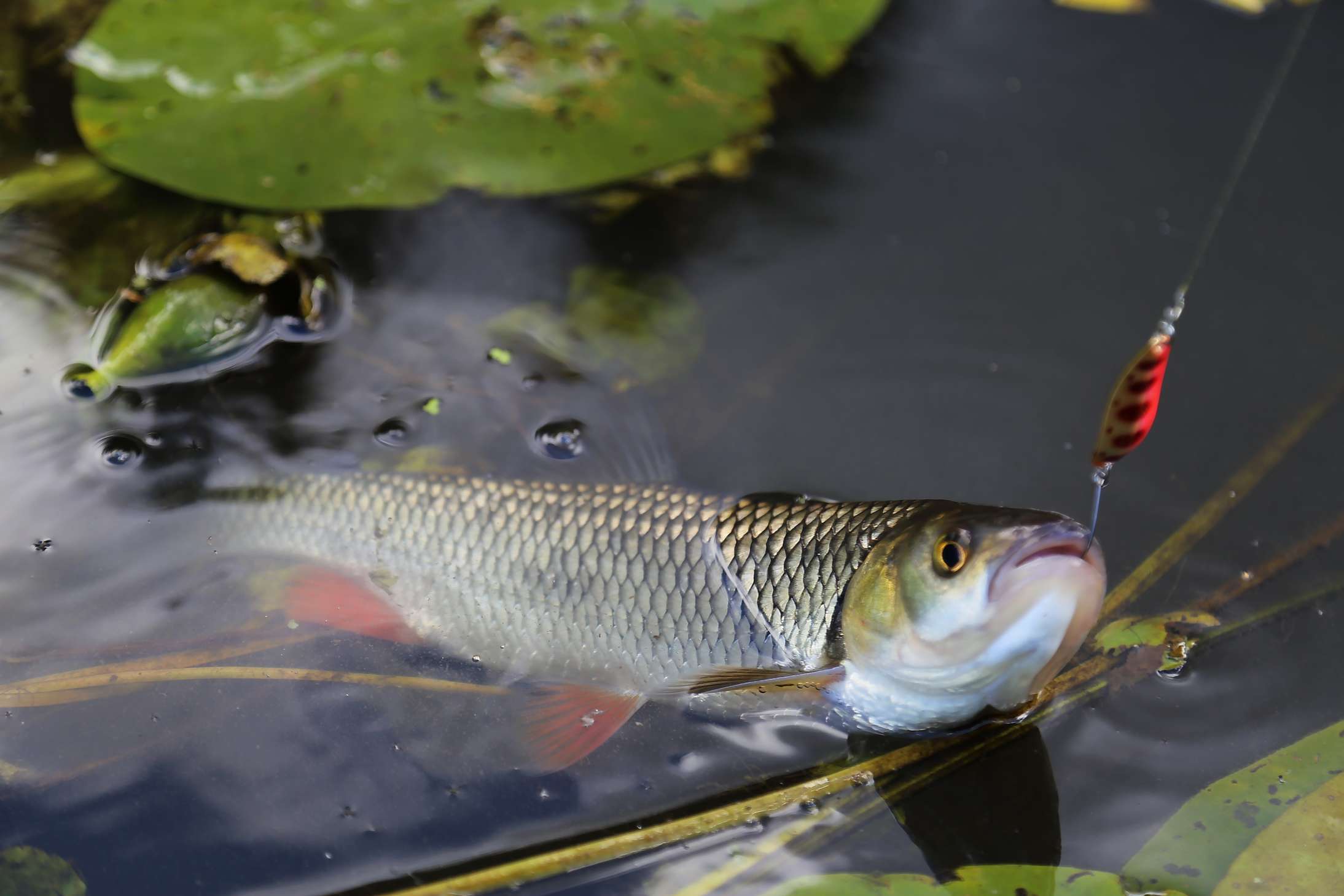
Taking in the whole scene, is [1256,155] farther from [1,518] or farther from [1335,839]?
[1,518]

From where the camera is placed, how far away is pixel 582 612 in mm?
2506

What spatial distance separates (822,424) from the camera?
10.1 feet

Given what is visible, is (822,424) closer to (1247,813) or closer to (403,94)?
(1247,813)

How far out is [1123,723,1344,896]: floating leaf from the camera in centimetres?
204

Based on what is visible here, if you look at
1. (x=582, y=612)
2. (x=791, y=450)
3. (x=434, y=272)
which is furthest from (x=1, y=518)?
(x=791, y=450)

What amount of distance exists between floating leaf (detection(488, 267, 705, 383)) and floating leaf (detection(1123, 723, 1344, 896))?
1827 mm

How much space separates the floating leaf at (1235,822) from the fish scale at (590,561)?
0.81m

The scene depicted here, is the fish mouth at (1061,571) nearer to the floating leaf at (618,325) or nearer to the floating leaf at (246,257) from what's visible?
the floating leaf at (618,325)

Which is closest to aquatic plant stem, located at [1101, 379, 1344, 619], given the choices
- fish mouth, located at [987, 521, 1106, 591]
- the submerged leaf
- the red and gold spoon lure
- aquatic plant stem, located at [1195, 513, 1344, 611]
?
aquatic plant stem, located at [1195, 513, 1344, 611]

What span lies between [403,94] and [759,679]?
234 cm

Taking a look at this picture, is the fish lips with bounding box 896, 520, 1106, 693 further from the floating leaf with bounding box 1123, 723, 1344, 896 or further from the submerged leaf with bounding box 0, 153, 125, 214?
the submerged leaf with bounding box 0, 153, 125, 214

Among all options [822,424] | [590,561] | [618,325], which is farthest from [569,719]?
[618,325]

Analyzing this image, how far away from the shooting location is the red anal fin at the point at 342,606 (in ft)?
8.67

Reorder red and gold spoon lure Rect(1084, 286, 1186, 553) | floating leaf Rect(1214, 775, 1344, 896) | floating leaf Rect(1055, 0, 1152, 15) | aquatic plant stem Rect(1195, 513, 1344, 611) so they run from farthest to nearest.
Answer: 1. floating leaf Rect(1055, 0, 1152, 15)
2. aquatic plant stem Rect(1195, 513, 1344, 611)
3. floating leaf Rect(1214, 775, 1344, 896)
4. red and gold spoon lure Rect(1084, 286, 1186, 553)
